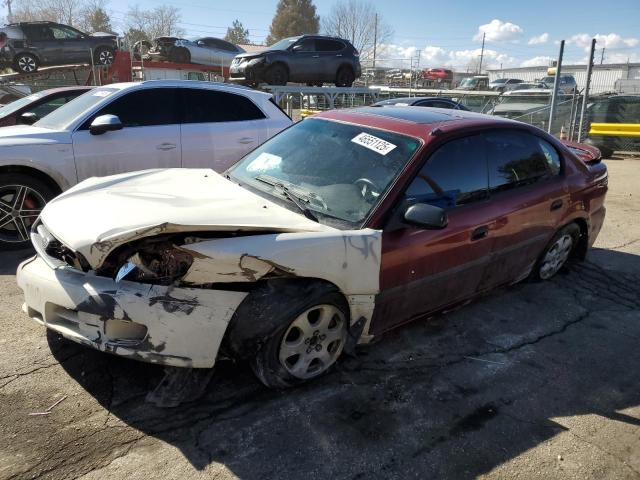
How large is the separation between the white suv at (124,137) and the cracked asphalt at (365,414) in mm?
1611

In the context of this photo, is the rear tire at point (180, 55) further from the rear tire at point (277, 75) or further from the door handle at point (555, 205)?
the door handle at point (555, 205)

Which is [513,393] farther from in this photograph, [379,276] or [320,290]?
[320,290]

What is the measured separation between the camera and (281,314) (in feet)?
8.61

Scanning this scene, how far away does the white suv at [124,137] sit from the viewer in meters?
5.03

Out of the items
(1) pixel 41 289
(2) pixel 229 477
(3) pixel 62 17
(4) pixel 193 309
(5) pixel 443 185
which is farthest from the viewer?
(3) pixel 62 17

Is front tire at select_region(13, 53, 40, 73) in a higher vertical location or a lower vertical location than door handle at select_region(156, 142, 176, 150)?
higher

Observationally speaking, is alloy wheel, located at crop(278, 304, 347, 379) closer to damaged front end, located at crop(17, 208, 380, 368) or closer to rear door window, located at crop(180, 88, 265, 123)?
damaged front end, located at crop(17, 208, 380, 368)

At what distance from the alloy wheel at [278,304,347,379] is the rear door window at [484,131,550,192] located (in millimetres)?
1613

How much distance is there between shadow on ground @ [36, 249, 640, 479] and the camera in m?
2.44

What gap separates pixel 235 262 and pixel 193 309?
1.02 feet

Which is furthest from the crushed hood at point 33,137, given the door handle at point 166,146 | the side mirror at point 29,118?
the door handle at point 166,146

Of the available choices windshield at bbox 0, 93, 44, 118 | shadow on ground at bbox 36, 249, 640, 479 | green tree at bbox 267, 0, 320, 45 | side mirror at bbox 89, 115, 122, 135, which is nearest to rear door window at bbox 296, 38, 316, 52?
windshield at bbox 0, 93, 44, 118

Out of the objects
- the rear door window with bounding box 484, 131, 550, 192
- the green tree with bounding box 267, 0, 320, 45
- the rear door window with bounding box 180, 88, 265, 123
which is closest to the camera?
the rear door window with bounding box 484, 131, 550, 192

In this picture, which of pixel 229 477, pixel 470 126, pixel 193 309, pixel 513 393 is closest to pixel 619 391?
pixel 513 393
